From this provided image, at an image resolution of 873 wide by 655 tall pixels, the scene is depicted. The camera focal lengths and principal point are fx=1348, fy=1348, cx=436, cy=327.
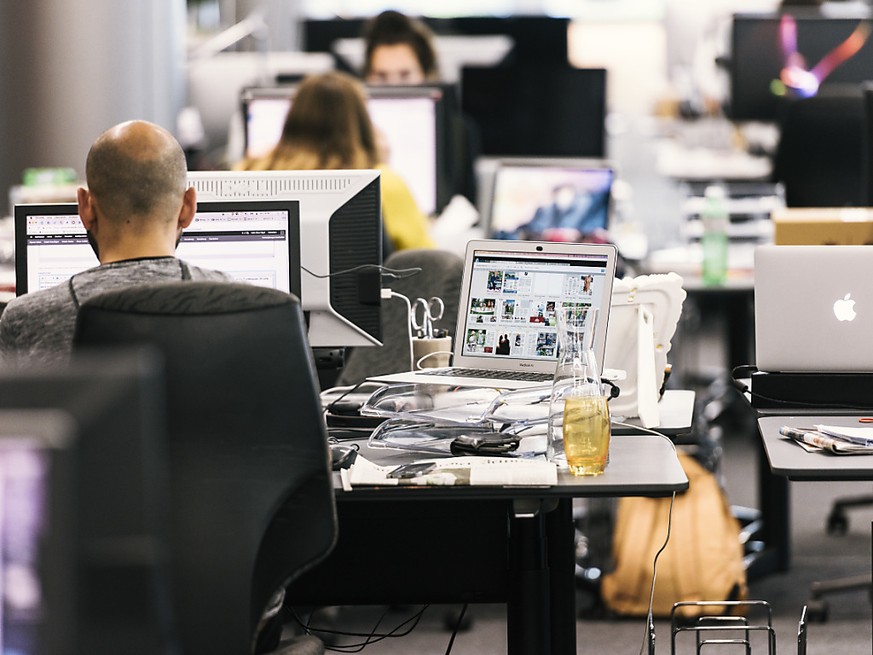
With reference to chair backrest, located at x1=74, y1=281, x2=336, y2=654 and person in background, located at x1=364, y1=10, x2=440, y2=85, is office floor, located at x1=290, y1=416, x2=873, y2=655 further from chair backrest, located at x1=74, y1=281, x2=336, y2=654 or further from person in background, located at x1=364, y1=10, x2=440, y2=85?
person in background, located at x1=364, y1=10, x2=440, y2=85

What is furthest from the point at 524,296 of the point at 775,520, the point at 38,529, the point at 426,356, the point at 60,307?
the point at 38,529

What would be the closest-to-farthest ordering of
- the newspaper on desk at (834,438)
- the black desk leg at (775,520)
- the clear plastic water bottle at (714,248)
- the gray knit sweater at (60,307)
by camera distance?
the gray knit sweater at (60,307), the newspaper on desk at (834,438), the black desk leg at (775,520), the clear plastic water bottle at (714,248)

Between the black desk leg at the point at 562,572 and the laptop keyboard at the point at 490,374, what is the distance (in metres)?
0.22

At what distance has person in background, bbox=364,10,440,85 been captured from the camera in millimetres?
5047

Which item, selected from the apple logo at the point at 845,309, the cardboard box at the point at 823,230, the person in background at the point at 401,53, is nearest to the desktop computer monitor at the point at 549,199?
the person in background at the point at 401,53

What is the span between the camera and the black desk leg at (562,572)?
238 cm

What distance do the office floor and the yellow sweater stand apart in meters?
1.01

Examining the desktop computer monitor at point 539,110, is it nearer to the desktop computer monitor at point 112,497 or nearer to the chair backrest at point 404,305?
the chair backrest at point 404,305

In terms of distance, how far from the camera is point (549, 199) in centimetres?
433

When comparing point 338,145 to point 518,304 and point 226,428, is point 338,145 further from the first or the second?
point 226,428

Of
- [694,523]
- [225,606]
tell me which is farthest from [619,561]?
[225,606]

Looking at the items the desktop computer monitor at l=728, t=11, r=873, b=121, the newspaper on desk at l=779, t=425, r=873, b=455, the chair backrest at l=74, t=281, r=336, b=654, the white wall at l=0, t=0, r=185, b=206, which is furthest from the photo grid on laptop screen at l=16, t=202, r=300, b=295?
the desktop computer monitor at l=728, t=11, r=873, b=121

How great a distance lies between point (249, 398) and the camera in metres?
1.58

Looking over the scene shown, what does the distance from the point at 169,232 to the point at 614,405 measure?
0.88 m
